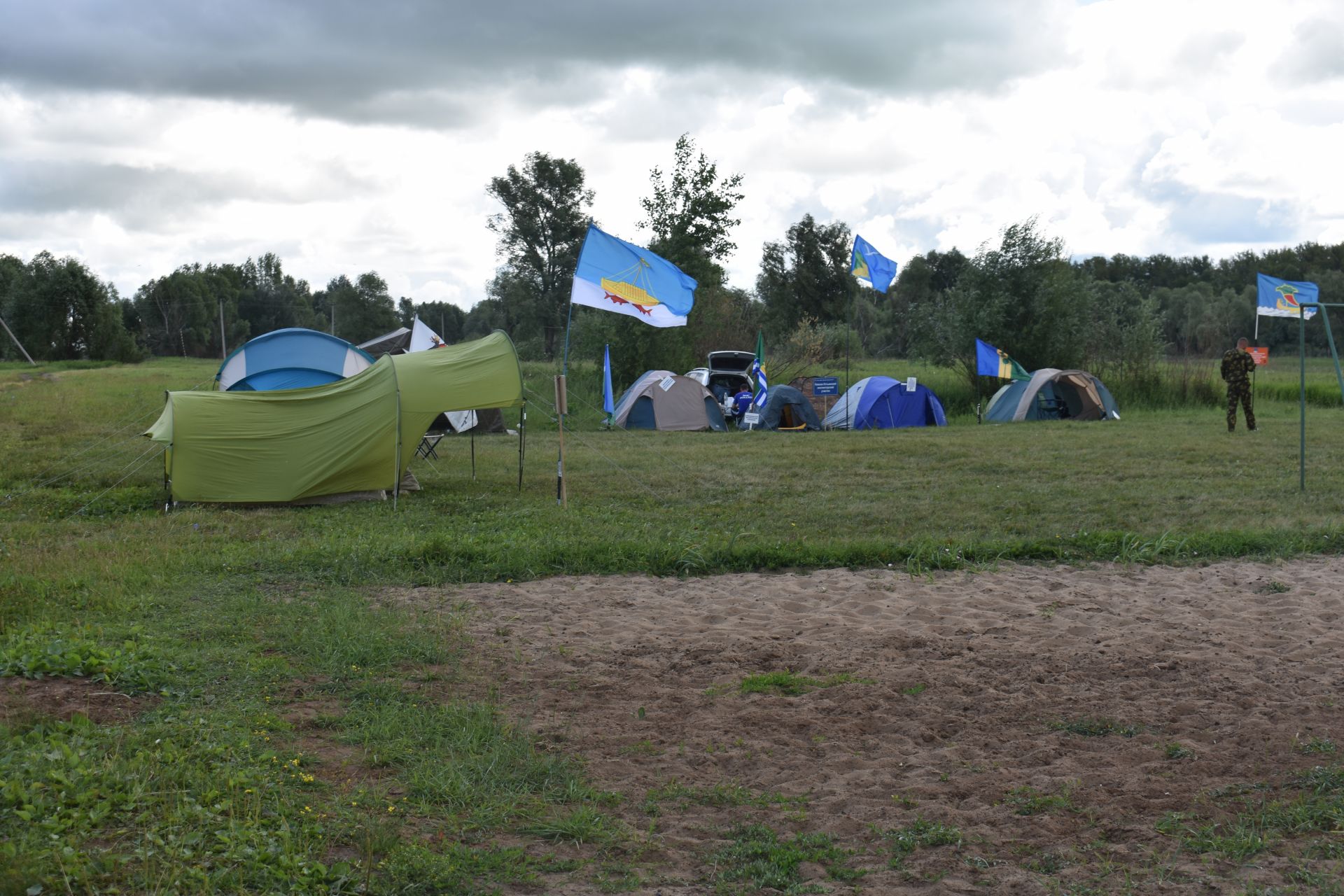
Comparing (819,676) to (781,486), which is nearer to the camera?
(819,676)

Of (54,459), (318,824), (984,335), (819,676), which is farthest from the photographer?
(984,335)

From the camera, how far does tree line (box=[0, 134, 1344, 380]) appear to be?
30.3 metres

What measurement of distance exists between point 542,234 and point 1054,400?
2972 centimetres

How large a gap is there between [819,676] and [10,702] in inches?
159

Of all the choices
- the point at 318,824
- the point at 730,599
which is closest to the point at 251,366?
the point at 730,599

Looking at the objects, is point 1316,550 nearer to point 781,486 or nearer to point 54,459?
point 781,486

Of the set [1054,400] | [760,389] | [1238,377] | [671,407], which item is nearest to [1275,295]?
[1238,377]

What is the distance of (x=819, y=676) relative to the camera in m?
6.07

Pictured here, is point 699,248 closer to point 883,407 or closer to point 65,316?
point 883,407

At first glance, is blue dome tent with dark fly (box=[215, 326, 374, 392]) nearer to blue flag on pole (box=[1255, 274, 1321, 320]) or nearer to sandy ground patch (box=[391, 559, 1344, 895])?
sandy ground patch (box=[391, 559, 1344, 895])

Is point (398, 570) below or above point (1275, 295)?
below

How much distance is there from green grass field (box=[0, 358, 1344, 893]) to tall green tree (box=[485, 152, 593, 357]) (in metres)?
29.5

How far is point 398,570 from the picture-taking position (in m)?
8.77

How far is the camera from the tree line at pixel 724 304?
30.3 m
